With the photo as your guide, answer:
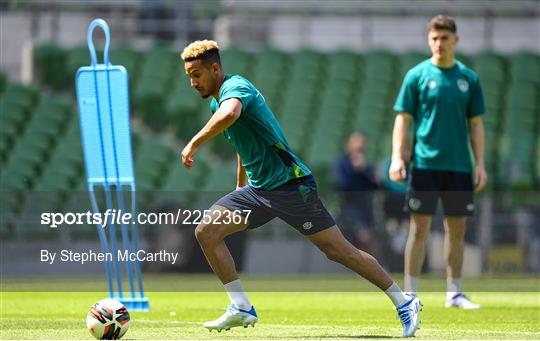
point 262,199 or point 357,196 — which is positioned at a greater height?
point 262,199

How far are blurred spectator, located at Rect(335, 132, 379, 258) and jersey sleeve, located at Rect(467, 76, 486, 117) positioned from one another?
23.8ft

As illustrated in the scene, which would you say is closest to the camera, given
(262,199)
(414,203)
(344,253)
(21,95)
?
(344,253)

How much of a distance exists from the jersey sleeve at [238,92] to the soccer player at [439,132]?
10.9 ft

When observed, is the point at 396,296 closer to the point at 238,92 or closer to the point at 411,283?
the point at 238,92

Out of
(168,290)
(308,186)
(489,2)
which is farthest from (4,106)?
(308,186)

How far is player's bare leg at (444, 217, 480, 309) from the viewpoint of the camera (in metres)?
12.1

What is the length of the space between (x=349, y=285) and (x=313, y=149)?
231 inches

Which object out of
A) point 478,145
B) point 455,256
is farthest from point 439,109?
point 455,256

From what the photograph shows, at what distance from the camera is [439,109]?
11.8 m

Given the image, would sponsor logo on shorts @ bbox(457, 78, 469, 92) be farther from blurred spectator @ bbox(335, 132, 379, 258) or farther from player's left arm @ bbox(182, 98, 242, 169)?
blurred spectator @ bbox(335, 132, 379, 258)

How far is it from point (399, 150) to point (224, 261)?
3.14 m

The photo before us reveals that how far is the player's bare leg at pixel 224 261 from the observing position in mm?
8609

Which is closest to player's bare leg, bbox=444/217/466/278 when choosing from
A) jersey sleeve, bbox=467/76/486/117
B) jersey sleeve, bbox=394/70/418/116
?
jersey sleeve, bbox=467/76/486/117

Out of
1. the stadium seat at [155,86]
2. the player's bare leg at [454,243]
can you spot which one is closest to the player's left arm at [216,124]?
the player's bare leg at [454,243]
